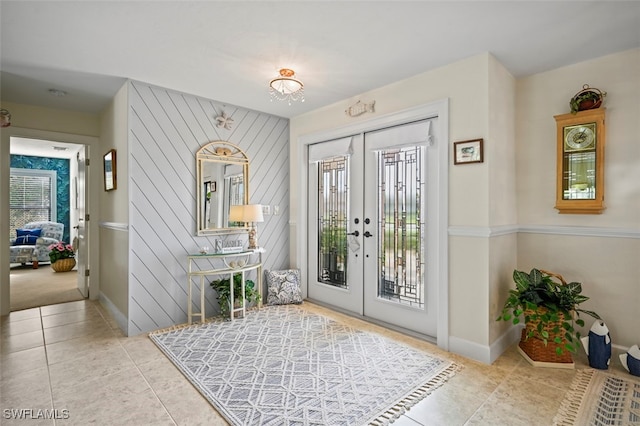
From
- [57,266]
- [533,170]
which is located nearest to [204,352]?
[533,170]

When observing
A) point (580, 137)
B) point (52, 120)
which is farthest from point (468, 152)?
point (52, 120)

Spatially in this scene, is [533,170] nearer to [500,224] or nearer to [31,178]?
[500,224]

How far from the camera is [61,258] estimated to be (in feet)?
20.6

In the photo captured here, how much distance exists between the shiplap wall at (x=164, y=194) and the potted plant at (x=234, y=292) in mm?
186

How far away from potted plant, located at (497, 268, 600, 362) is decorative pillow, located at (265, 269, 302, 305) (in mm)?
2368

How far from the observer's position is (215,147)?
381 cm

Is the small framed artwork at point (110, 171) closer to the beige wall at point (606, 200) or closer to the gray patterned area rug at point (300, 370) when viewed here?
the gray patterned area rug at point (300, 370)

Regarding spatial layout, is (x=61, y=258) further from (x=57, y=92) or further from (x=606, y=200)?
(x=606, y=200)

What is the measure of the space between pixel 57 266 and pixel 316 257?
5.52 metres

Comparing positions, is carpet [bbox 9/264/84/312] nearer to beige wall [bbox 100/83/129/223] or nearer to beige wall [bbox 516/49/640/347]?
beige wall [bbox 100/83/129/223]

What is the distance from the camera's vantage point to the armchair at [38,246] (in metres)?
6.56

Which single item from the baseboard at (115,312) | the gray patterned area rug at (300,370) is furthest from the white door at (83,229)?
the gray patterned area rug at (300,370)

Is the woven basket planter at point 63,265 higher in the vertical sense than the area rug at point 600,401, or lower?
higher

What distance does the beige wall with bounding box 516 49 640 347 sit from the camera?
8.48 ft
